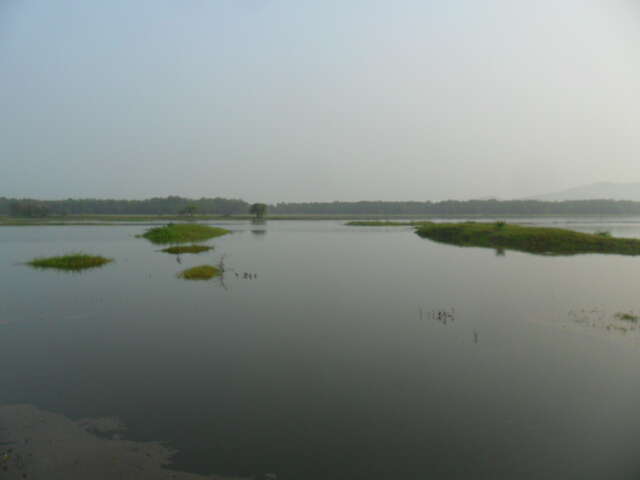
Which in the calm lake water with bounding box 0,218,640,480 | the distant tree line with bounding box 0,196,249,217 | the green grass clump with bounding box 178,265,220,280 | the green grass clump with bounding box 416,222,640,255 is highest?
the distant tree line with bounding box 0,196,249,217

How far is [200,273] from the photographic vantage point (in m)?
Result: 26.6

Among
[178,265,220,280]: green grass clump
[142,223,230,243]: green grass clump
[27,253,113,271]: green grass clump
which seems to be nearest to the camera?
[178,265,220,280]: green grass clump

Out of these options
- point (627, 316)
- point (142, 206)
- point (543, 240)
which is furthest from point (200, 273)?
point (142, 206)

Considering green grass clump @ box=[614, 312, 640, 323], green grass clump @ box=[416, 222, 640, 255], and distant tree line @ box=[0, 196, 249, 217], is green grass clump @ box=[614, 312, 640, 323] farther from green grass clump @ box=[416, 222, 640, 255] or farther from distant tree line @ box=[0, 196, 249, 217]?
distant tree line @ box=[0, 196, 249, 217]

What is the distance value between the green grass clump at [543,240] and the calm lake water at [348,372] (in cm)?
1751

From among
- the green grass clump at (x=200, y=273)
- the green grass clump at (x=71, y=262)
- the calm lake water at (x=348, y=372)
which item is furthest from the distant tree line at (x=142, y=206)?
the calm lake water at (x=348, y=372)

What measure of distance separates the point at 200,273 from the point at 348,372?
1736 cm

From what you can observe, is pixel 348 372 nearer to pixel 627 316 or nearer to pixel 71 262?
pixel 627 316

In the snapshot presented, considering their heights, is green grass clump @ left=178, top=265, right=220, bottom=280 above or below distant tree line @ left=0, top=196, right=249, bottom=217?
below

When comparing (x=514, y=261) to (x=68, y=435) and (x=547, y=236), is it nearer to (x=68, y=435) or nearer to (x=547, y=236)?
(x=547, y=236)

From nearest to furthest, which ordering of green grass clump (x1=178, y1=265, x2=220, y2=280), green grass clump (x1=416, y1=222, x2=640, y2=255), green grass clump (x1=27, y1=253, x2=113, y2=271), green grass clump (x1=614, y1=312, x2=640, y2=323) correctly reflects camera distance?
green grass clump (x1=614, y1=312, x2=640, y2=323) < green grass clump (x1=178, y1=265, x2=220, y2=280) < green grass clump (x1=27, y1=253, x2=113, y2=271) < green grass clump (x1=416, y1=222, x2=640, y2=255)

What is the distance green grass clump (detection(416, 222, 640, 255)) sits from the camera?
38938 mm

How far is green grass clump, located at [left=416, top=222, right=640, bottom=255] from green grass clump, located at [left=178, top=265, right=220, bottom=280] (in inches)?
1123

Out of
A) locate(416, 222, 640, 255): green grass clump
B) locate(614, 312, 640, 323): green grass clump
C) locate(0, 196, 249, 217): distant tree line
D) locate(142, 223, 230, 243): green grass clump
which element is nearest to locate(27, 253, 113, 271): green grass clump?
locate(142, 223, 230, 243): green grass clump
